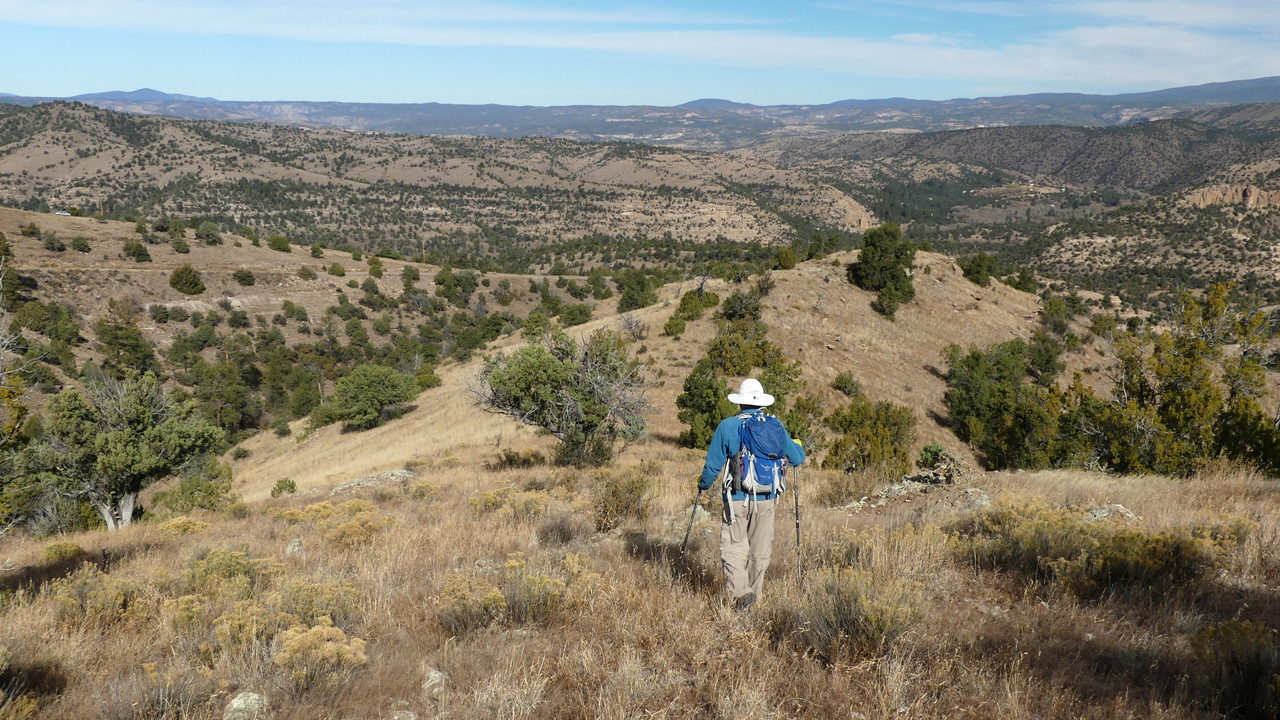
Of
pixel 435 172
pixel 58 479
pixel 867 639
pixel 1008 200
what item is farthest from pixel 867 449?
pixel 1008 200

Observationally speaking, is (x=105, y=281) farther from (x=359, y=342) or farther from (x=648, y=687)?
(x=648, y=687)

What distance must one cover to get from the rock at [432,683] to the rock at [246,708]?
813 millimetres

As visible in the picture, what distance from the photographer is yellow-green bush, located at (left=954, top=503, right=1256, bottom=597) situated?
4.36m

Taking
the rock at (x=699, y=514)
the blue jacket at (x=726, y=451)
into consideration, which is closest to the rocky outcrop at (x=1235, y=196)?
the rock at (x=699, y=514)

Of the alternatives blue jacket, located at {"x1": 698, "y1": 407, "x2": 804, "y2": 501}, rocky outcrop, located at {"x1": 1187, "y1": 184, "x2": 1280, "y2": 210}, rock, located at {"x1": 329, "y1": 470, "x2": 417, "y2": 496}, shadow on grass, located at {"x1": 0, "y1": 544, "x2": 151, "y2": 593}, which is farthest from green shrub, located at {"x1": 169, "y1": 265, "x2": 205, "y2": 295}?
rocky outcrop, located at {"x1": 1187, "y1": 184, "x2": 1280, "y2": 210}

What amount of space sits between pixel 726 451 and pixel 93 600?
5062mm

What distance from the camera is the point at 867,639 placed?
3.59 metres

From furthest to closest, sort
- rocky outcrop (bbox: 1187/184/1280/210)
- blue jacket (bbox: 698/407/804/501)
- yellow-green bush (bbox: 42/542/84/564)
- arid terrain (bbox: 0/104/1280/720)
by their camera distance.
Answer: rocky outcrop (bbox: 1187/184/1280/210)
yellow-green bush (bbox: 42/542/84/564)
blue jacket (bbox: 698/407/804/501)
arid terrain (bbox: 0/104/1280/720)

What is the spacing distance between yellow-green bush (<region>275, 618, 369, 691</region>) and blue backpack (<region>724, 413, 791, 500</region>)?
8.97 feet

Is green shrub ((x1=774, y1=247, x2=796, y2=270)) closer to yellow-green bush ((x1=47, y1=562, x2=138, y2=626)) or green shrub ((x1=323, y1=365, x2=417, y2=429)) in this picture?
green shrub ((x1=323, y1=365, x2=417, y2=429))

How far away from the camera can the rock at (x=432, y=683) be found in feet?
11.1

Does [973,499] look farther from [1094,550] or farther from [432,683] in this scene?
[432,683]

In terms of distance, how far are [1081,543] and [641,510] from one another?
453 cm

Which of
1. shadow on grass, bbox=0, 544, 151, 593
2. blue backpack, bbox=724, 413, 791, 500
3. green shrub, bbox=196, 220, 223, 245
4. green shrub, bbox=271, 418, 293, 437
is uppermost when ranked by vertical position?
green shrub, bbox=196, 220, 223, 245
